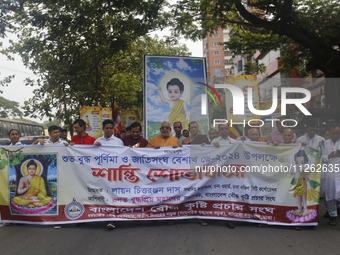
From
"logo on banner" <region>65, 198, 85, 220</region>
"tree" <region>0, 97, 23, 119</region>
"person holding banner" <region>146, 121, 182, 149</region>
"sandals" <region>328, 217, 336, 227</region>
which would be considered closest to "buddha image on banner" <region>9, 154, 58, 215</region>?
"logo on banner" <region>65, 198, 85, 220</region>

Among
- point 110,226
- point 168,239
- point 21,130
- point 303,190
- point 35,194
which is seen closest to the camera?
point 168,239

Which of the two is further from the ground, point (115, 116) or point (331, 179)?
point (115, 116)

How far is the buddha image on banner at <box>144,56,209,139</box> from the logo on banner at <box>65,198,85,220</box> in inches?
124

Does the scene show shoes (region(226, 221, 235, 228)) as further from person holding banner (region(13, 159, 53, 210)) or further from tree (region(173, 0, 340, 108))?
tree (region(173, 0, 340, 108))

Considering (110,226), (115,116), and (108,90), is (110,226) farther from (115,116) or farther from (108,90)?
(108,90)

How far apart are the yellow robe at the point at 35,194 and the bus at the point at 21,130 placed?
13364 millimetres

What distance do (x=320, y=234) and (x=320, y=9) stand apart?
6.80 meters

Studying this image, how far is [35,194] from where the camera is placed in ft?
17.8

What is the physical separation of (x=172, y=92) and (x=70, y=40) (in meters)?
5.15

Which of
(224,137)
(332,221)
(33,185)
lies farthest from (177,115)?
(332,221)

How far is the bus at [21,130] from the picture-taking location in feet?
61.7

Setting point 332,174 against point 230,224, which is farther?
point 332,174

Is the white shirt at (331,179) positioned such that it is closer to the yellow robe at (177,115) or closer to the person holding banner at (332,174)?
the person holding banner at (332,174)

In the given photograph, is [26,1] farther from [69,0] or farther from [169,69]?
[169,69]
